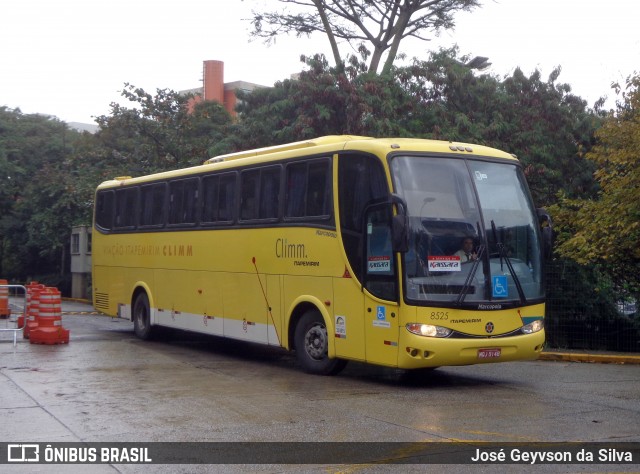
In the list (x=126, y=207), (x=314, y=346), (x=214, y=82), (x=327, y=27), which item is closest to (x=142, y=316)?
(x=126, y=207)

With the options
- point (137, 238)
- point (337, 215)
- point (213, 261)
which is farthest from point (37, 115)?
point (337, 215)

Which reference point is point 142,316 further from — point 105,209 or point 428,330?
point 428,330

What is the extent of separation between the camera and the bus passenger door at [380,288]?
12.1 metres

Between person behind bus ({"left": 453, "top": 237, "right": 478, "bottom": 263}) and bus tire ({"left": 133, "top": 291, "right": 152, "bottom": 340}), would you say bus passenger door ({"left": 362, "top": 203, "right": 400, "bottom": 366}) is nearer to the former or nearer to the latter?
person behind bus ({"left": 453, "top": 237, "right": 478, "bottom": 263})

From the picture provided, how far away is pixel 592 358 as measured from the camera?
16531 millimetres

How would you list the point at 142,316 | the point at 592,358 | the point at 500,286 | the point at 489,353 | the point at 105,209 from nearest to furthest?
the point at 489,353
the point at 500,286
the point at 592,358
the point at 142,316
the point at 105,209

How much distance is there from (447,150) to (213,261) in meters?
5.67

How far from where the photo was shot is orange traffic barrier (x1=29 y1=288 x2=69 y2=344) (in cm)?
1795

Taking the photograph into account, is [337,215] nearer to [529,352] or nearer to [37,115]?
[529,352]

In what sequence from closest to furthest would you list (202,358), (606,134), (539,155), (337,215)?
(337,215) < (202,358) < (606,134) < (539,155)

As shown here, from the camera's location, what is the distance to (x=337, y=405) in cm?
1086

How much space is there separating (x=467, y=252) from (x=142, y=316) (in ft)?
31.9

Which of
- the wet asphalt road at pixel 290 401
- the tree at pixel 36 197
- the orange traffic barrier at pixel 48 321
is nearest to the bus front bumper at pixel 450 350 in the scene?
the wet asphalt road at pixel 290 401

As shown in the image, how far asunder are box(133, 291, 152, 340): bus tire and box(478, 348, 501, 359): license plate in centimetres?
915
